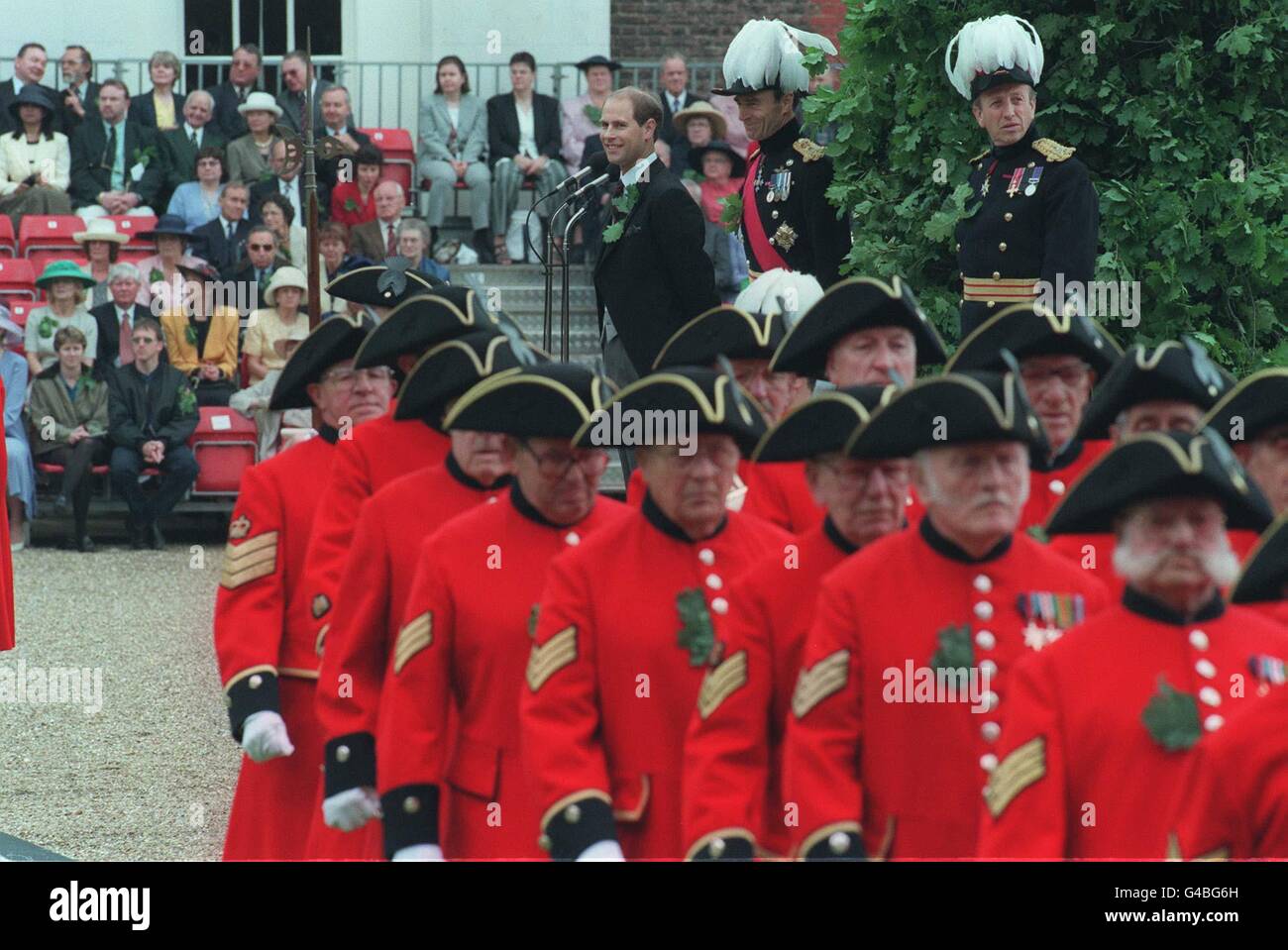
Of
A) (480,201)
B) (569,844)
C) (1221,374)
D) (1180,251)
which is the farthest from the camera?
(480,201)

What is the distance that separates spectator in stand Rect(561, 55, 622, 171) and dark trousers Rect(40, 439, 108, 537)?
3.76 metres

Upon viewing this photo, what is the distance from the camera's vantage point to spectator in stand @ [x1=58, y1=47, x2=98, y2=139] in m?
16.2

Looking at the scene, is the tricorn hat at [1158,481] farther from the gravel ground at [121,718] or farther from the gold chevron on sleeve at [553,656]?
the gravel ground at [121,718]

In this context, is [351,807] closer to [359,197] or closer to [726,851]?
[726,851]

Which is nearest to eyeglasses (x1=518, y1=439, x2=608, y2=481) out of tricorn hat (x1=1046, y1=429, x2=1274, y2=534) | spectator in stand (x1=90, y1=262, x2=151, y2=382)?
tricorn hat (x1=1046, y1=429, x2=1274, y2=534)

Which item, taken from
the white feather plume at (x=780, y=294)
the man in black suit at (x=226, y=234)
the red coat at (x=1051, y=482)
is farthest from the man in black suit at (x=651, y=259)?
the man in black suit at (x=226, y=234)

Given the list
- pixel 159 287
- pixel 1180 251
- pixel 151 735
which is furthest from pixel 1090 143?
pixel 159 287

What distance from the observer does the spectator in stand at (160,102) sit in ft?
53.3

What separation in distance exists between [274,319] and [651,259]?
6013 millimetres

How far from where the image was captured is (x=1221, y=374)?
4.90 metres
